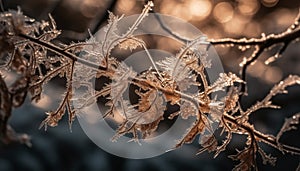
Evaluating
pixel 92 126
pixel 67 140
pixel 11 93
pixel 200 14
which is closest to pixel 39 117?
pixel 67 140

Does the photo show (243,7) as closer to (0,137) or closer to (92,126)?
(92,126)

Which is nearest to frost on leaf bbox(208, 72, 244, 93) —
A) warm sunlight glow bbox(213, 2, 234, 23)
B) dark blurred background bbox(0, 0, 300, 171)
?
dark blurred background bbox(0, 0, 300, 171)

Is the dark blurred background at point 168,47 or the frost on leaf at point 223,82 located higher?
the dark blurred background at point 168,47

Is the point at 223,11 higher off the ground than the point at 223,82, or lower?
higher

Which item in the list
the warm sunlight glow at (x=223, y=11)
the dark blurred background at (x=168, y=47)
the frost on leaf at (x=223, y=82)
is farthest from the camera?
the warm sunlight glow at (x=223, y=11)

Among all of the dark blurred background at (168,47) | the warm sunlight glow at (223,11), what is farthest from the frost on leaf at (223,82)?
the warm sunlight glow at (223,11)

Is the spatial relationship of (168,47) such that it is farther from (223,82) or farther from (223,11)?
(223,82)

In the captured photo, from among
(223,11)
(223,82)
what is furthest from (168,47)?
(223,82)

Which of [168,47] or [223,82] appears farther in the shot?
[168,47]

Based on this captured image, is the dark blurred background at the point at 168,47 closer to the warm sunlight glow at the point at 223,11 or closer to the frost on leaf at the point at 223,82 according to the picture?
the warm sunlight glow at the point at 223,11
